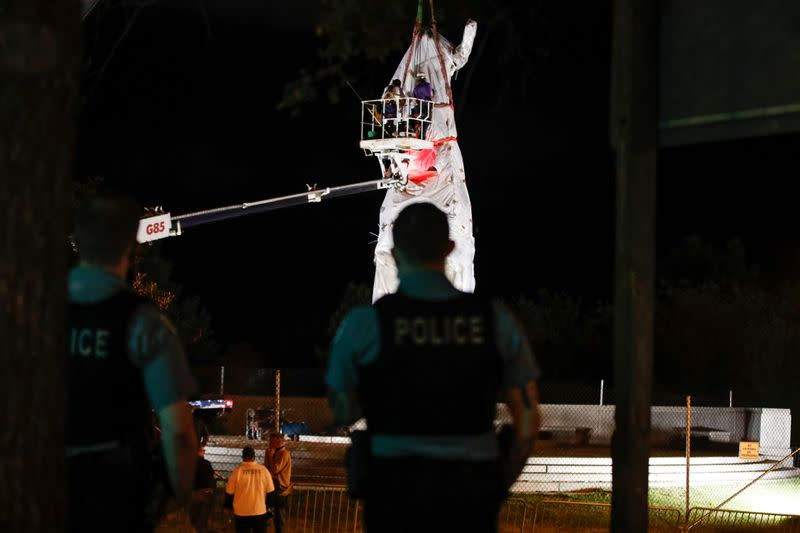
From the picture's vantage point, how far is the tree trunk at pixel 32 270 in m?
4.10

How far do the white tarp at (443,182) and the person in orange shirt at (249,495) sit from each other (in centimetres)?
886

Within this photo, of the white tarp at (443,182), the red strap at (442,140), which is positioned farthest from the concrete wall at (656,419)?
the red strap at (442,140)

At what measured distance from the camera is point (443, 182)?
22141 mm

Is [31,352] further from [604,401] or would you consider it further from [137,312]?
[604,401]

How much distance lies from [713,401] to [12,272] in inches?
1509

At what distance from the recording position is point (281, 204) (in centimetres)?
2533

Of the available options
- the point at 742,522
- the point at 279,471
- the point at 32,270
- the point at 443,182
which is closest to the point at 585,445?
the point at 443,182

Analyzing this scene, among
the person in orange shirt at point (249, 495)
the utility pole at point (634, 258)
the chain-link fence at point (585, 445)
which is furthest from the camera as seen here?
the chain-link fence at point (585, 445)

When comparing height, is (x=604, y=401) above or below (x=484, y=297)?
below

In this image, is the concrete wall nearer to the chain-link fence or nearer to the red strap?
the chain-link fence

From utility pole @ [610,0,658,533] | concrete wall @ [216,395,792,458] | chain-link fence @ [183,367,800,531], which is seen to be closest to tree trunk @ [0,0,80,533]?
utility pole @ [610,0,658,533]

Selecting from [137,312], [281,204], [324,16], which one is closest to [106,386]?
[137,312]

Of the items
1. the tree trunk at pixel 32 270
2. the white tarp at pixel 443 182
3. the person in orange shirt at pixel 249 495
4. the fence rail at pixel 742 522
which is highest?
the white tarp at pixel 443 182

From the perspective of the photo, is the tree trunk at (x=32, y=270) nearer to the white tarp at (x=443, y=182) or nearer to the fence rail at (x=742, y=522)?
the fence rail at (x=742, y=522)
